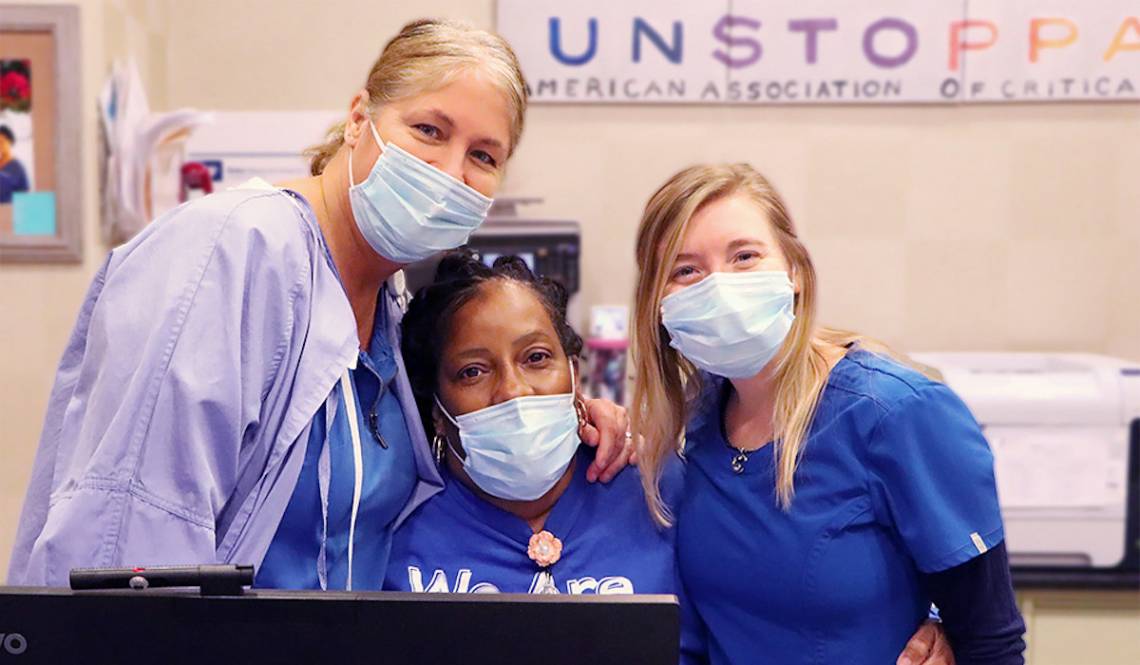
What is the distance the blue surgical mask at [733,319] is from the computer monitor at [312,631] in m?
0.78

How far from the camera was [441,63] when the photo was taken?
1267 millimetres

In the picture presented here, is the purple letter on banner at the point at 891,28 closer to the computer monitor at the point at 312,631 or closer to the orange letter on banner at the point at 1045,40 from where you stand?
the orange letter on banner at the point at 1045,40

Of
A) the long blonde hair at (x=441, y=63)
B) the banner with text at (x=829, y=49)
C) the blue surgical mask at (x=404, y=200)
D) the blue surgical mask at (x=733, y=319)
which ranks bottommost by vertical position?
the blue surgical mask at (x=733, y=319)

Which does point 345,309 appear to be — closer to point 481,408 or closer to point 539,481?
point 481,408

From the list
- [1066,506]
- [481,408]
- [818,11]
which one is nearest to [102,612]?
[481,408]

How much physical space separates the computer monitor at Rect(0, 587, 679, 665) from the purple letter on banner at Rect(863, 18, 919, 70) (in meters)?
2.96

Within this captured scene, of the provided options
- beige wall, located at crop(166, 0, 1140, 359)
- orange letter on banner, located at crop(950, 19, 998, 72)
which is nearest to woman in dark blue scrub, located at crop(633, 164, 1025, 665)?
beige wall, located at crop(166, 0, 1140, 359)

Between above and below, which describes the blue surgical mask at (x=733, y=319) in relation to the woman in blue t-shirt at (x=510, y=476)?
above

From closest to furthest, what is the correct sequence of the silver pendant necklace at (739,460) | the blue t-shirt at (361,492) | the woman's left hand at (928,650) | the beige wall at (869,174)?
the blue t-shirt at (361,492), the woman's left hand at (928,650), the silver pendant necklace at (739,460), the beige wall at (869,174)

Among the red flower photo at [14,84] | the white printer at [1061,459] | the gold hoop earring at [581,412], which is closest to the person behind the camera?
the gold hoop earring at [581,412]

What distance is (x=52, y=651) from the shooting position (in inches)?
22.6

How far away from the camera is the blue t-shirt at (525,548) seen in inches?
54.5

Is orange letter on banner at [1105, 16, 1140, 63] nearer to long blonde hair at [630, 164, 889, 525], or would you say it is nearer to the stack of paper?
long blonde hair at [630, 164, 889, 525]

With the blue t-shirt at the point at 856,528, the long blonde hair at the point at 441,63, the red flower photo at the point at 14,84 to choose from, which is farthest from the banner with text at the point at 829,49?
the blue t-shirt at the point at 856,528
